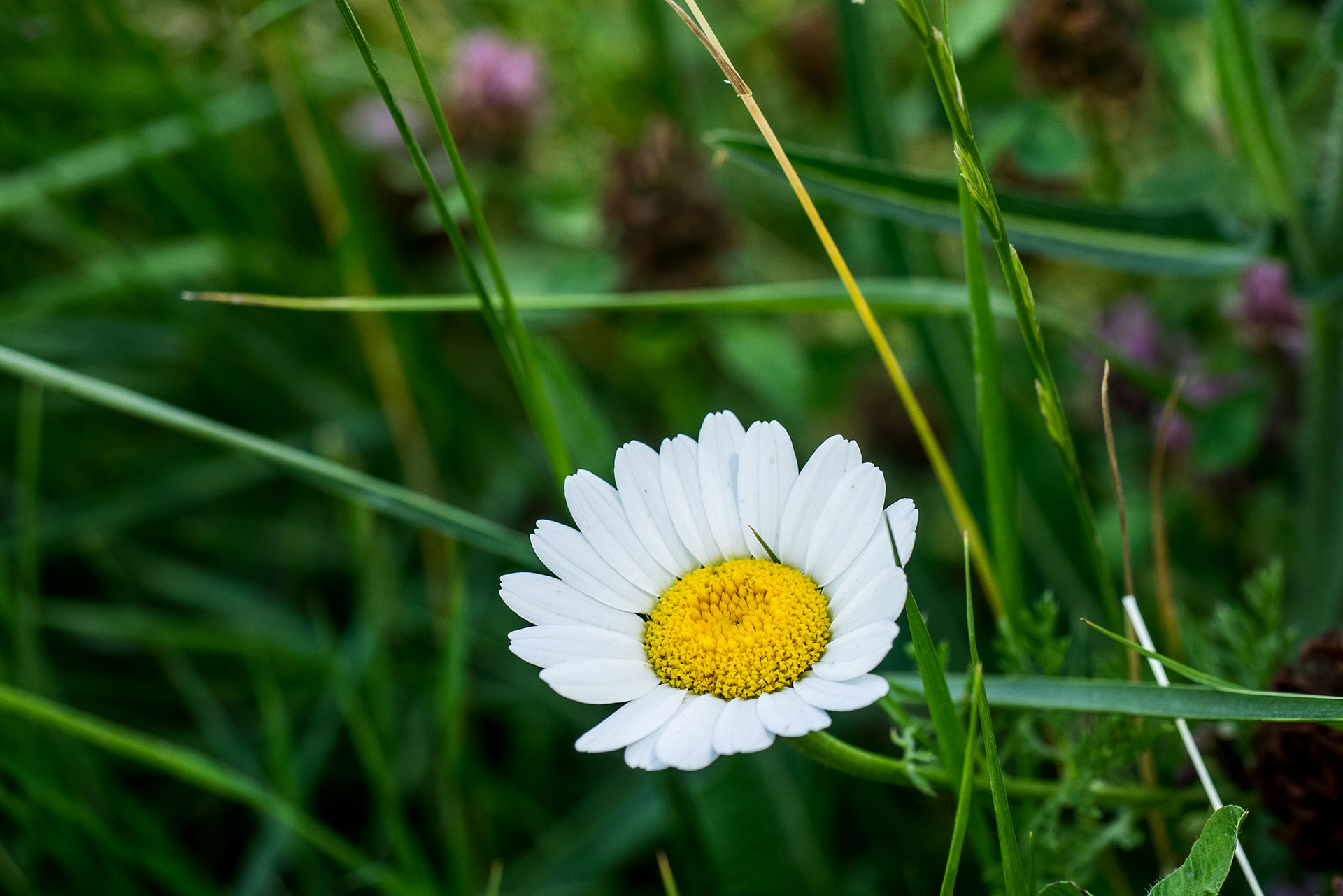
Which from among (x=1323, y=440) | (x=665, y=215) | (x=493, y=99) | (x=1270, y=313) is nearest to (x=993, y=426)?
(x=1323, y=440)

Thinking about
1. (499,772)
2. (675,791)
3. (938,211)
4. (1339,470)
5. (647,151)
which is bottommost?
(499,772)

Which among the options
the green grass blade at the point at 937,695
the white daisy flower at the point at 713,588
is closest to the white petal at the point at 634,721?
the white daisy flower at the point at 713,588

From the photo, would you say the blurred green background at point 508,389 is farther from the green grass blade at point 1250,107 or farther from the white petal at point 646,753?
the white petal at point 646,753

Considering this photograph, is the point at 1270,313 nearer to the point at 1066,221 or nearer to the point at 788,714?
the point at 1066,221

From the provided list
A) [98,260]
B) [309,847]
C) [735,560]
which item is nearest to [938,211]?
[735,560]

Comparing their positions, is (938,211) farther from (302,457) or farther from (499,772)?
(499,772)

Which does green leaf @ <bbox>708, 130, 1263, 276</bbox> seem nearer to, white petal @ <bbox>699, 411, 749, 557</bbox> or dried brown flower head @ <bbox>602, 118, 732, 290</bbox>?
white petal @ <bbox>699, 411, 749, 557</bbox>
